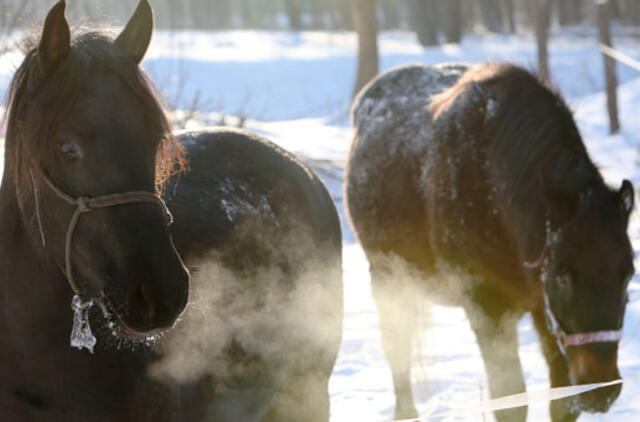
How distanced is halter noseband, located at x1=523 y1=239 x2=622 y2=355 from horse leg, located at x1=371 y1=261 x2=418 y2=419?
5.58 ft

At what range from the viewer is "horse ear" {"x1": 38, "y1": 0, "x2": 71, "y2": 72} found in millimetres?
2451

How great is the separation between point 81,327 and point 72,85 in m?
0.69

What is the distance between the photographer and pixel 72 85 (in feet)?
8.10

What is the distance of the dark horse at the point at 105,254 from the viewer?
2.38m

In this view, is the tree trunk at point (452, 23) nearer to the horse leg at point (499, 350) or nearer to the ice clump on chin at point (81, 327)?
the horse leg at point (499, 350)

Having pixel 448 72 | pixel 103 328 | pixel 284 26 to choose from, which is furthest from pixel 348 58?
pixel 103 328

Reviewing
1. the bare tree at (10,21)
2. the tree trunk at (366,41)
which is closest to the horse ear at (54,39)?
the bare tree at (10,21)

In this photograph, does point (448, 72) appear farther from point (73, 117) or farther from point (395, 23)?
point (395, 23)

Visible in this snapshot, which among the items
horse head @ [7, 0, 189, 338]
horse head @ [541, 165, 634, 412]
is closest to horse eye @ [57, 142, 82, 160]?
horse head @ [7, 0, 189, 338]

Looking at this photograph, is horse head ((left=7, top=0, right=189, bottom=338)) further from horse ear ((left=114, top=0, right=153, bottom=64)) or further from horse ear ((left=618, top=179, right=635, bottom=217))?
horse ear ((left=618, top=179, right=635, bottom=217))

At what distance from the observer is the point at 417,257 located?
593 centimetres

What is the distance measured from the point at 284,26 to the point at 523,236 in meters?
42.9

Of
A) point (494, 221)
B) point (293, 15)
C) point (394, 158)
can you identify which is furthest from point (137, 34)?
point (293, 15)

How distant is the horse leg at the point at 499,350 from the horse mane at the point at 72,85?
2.94m
